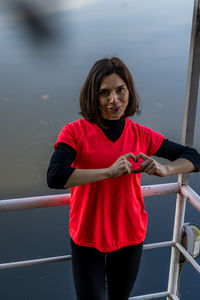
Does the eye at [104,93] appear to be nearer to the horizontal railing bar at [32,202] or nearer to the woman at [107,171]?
the woman at [107,171]

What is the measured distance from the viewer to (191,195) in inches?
51.9

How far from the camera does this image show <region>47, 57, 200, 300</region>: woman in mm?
982

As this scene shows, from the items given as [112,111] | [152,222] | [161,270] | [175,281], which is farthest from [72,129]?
[161,270]

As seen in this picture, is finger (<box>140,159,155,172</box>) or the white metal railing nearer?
finger (<box>140,159,155,172</box>)

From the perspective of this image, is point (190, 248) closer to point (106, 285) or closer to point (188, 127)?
point (106, 285)

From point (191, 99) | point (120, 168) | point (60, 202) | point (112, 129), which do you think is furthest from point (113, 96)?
point (60, 202)

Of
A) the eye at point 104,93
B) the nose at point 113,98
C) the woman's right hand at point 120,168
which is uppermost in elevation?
the eye at point 104,93

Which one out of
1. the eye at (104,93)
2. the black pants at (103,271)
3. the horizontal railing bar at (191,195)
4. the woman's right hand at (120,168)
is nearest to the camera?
the woman's right hand at (120,168)

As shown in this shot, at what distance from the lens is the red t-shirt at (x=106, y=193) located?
3.36ft

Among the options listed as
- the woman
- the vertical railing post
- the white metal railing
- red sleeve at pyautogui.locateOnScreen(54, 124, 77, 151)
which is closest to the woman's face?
the woman

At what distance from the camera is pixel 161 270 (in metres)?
21.5

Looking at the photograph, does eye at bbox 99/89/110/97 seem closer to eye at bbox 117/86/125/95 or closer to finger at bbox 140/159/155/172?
eye at bbox 117/86/125/95

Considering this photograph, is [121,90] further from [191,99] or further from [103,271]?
[103,271]

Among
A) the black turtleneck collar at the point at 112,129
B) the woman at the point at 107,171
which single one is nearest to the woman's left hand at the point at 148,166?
the woman at the point at 107,171
